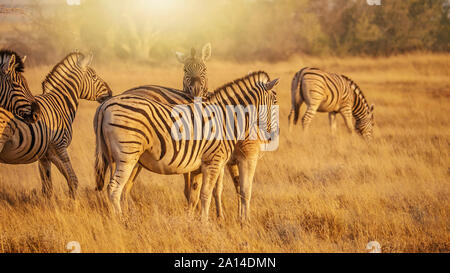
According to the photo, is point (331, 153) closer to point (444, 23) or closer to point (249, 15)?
point (444, 23)

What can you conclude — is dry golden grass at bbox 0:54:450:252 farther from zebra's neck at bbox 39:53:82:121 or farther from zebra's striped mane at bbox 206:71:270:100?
zebra's striped mane at bbox 206:71:270:100

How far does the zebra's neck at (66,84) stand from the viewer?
23.0 feet

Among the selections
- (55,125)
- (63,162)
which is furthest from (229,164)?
(55,125)

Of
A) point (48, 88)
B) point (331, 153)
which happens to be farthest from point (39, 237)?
point (331, 153)

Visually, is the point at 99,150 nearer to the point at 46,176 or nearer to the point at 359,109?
the point at 46,176

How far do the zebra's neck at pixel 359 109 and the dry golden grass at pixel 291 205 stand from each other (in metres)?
0.43

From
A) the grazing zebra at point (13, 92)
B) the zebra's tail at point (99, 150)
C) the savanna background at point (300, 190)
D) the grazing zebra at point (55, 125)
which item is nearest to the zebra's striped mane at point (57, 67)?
the grazing zebra at point (55, 125)

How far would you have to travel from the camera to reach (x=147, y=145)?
5.36m

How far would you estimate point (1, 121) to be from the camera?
18.8ft

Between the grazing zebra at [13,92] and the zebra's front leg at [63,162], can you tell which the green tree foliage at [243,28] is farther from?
the grazing zebra at [13,92]

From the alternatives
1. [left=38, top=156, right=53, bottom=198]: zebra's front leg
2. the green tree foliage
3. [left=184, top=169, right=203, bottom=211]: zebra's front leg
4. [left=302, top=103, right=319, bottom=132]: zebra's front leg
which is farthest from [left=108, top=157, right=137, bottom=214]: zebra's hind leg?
the green tree foliage

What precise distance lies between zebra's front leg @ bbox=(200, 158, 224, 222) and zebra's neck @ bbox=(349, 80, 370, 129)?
682cm

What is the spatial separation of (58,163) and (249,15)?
31.5 metres

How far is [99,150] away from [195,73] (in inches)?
74.1
